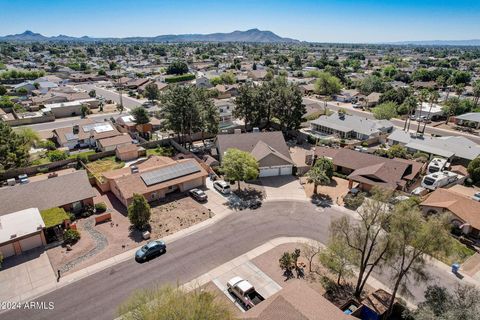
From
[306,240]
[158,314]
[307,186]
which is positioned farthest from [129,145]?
[158,314]

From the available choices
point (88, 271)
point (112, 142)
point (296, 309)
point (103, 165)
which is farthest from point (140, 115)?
point (296, 309)

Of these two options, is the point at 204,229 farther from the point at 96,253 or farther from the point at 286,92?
the point at 286,92

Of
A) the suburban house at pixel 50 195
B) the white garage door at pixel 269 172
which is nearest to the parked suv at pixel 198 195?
the white garage door at pixel 269 172

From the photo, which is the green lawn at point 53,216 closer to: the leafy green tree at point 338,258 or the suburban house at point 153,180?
the suburban house at point 153,180

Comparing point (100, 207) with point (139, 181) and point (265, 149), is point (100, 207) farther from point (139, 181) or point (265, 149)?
point (265, 149)

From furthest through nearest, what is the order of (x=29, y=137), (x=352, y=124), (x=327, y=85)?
(x=327, y=85)
(x=352, y=124)
(x=29, y=137)

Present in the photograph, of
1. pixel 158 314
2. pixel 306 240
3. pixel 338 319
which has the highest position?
pixel 158 314
